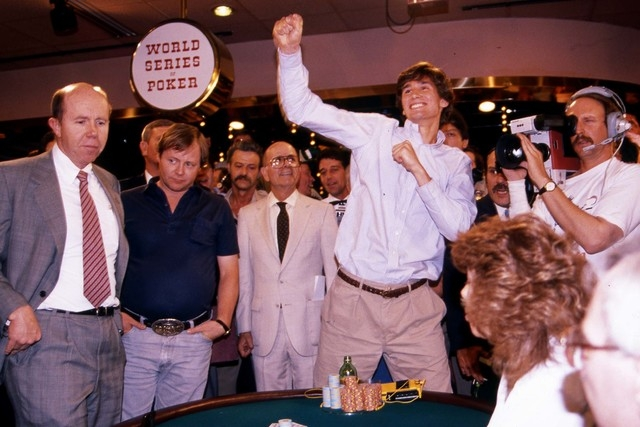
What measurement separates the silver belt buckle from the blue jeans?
0.02 metres

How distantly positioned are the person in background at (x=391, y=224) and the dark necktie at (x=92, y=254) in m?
0.88

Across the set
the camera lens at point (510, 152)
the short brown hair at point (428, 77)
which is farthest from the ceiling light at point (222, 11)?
the camera lens at point (510, 152)

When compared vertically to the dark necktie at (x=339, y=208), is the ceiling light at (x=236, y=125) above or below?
above

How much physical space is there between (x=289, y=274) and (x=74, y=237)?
146 cm

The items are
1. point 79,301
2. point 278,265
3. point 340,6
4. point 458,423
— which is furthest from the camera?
point 340,6

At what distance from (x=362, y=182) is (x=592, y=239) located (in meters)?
1.00

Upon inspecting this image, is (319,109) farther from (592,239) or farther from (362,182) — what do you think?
(592,239)

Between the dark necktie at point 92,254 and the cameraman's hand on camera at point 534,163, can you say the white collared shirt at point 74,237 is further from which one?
the cameraman's hand on camera at point 534,163

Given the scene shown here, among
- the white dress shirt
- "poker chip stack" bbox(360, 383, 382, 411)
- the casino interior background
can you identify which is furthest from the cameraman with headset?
the casino interior background

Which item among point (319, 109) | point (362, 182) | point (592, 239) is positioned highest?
point (319, 109)

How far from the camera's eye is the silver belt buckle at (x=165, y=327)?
10.1 ft

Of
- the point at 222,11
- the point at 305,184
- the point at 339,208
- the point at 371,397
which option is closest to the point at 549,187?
the point at 371,397

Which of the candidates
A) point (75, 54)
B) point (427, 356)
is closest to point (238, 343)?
point (427, 356)

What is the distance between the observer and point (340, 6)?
5859 millimetres
